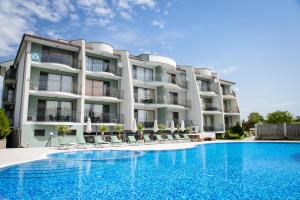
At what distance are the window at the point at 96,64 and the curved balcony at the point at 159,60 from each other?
4.96 meters

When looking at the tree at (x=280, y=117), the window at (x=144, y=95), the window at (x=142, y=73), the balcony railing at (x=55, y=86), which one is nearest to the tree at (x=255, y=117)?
the tree at (x=280, y=117)

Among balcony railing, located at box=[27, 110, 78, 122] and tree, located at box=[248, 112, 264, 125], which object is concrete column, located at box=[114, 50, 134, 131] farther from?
tree, located at box=[248, 112, 264, 125]

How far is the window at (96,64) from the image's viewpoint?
25203 mm

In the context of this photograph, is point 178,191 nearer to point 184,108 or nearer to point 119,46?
point 119,46

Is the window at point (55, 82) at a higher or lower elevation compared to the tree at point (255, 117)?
higher

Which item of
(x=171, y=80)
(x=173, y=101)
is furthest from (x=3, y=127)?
(x=171, y=80)

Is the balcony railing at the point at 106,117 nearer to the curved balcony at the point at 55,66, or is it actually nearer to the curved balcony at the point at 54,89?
the curved balcony at the point at 54,89

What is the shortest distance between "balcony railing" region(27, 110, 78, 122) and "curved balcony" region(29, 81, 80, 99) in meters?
1.61

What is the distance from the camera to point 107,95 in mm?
26047

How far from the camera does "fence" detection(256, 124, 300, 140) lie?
3023cm

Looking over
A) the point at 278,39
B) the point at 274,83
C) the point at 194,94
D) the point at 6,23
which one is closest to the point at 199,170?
the point at 278,39

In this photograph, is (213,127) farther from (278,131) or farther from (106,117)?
(106,117)

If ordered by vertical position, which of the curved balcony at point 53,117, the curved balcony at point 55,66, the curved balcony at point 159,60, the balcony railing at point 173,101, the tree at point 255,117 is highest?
the curved balcony at point 159,60

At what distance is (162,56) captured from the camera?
29641 mm
